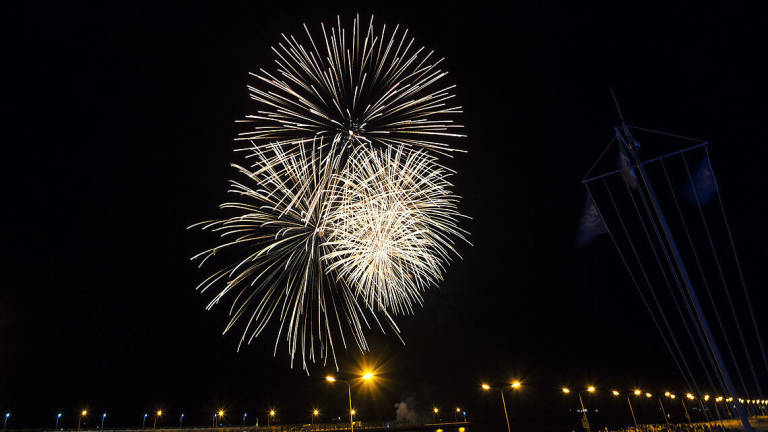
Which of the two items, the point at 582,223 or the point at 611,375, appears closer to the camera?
the point at 582,223

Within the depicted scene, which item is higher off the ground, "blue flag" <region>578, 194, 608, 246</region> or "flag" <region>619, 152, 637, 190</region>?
"flag" <region>619, 152, 637, 190</region>

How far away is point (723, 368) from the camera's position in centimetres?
1086

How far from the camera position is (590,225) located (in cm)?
1344

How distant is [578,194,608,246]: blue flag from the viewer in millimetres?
13180

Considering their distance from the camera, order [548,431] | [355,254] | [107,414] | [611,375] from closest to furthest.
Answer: [355,254] → [548,431] → [611,375] → [107,414]

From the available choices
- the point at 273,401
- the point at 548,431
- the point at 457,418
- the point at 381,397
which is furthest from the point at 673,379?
the point at 273,401

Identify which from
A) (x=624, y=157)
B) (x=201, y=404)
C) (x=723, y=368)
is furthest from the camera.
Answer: (x=201, y=404)

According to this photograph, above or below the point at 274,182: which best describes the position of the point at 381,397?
below

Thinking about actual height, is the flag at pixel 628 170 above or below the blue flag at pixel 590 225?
above

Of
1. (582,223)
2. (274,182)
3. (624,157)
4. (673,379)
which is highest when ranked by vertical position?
(274,182)

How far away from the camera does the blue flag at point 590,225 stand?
43.2ft

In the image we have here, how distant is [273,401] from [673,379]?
3488 inches

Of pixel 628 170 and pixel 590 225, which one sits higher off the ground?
pixel 628 170

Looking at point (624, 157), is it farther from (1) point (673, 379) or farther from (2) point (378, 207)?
(1) point (673, 379)
